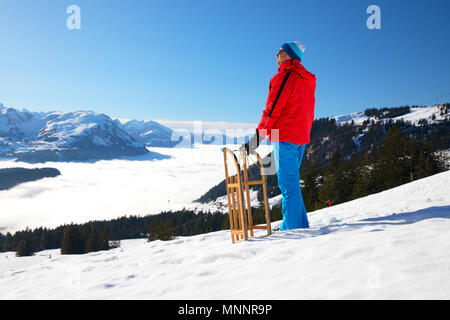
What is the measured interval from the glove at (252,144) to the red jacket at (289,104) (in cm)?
11

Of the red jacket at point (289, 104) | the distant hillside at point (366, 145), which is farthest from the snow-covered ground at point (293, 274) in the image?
the distant hillside at point (366, 145)

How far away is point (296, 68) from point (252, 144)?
1413 mm

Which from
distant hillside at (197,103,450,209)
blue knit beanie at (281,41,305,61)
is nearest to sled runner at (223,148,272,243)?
blue knit beanie at (281,41,305,61)

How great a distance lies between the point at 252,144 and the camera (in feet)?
15.0

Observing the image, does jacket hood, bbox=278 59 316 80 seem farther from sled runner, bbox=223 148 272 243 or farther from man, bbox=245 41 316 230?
sled runner, bbox=223 148 272 243

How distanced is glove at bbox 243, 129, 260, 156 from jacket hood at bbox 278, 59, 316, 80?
1.18m

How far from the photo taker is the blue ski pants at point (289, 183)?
4.59 m

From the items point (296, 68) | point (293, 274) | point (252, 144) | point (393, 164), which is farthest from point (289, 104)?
point (393, 164)

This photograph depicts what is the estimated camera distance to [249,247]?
3645mm

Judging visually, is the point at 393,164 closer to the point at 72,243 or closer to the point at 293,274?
the point at 293,274

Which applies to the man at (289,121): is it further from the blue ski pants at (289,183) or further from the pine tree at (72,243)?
the pine tree at (72,243)
